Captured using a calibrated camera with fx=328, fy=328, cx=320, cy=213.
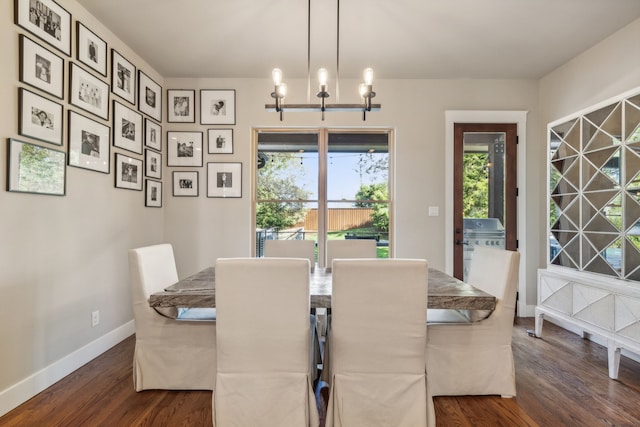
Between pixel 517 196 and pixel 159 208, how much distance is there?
3.96 meters

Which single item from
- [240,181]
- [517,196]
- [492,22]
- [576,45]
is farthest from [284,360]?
[576,45]

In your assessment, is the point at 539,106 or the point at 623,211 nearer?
the point at 623,211

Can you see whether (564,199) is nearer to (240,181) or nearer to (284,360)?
(284,360)

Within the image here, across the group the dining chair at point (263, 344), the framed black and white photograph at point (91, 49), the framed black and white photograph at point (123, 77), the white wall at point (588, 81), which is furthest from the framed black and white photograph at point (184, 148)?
the white wall at point (588, 81)

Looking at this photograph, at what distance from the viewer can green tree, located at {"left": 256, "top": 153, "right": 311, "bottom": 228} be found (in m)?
3.80

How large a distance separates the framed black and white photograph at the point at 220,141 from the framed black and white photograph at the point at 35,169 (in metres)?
1.56

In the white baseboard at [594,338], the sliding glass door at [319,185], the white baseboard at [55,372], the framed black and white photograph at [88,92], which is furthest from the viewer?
the sliding glass door at [319,185]

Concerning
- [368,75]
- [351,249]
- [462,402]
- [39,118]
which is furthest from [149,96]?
[462,402]

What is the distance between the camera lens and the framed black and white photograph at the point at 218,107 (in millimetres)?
3648

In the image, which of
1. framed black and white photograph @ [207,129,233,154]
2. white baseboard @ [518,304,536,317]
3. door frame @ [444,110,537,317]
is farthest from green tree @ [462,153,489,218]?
framed black and white photograph @ [207,129,233,154]

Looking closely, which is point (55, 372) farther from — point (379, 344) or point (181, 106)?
point (181, 106)

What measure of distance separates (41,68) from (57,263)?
1256mm

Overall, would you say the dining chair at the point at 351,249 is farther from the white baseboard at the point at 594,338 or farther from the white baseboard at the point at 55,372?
the white baseboard at the point at 55,372

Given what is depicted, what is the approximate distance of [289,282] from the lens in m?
1.52
